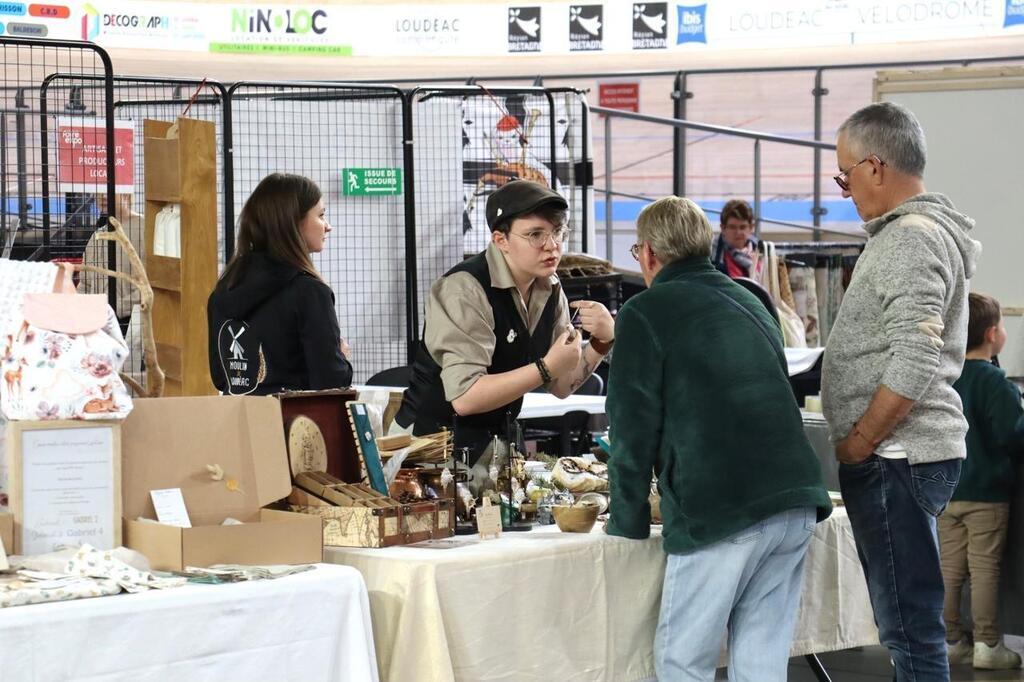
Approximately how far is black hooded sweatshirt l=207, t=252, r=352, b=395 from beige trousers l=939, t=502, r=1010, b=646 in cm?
233

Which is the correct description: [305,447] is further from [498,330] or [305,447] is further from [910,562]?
[910,562]

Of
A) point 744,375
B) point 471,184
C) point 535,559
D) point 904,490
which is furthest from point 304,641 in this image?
point 471,184

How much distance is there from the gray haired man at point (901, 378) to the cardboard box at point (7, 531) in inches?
66.2

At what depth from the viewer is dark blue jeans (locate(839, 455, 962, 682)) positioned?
2756 millimetres

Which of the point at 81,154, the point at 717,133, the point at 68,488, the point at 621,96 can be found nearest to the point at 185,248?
the point at 81,154

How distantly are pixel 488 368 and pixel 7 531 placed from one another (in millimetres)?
1215

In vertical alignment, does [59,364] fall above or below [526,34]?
Result: below

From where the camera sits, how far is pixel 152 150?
17.2 feet

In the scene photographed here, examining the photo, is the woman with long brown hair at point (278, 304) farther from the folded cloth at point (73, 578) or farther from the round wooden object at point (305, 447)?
the folded cloth at point (73, 578)

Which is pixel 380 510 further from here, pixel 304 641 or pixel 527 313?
pixel 527 313

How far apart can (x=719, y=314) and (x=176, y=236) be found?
3.02m

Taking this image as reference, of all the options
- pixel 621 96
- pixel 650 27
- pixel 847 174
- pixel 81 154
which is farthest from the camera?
pixel 650 27

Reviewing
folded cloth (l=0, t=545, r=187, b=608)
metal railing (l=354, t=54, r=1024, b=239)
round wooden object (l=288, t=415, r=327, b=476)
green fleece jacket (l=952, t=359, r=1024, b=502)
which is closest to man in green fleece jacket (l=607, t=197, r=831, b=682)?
round wooden object (l=288, t=415, r=327, b=476)

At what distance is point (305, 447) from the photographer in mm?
2764
